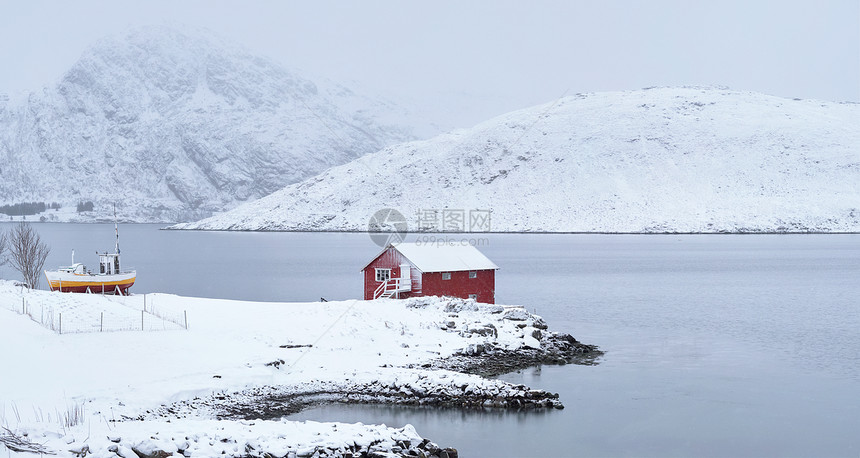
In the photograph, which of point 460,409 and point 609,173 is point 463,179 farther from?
point 460,409

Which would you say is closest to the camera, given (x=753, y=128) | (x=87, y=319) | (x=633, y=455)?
(x=633, y=455)

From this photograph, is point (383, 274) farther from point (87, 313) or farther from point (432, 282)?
point (87, 313)

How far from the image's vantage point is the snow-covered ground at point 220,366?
720 inches

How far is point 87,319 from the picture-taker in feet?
103

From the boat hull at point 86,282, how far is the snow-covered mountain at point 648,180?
12457cm

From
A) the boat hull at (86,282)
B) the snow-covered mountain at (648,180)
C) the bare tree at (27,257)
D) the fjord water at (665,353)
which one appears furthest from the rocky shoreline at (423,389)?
A: the snow-covered mountain at (648,180)

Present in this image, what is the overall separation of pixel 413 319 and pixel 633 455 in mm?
17139

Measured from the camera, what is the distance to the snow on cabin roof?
4556cm

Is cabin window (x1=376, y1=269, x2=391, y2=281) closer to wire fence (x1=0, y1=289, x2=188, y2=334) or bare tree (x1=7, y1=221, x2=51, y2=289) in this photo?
wire fence (x1=0, y1=289, x2=188, y2=334)

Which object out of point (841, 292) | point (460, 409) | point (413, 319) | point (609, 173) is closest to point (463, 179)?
point (609, 173)

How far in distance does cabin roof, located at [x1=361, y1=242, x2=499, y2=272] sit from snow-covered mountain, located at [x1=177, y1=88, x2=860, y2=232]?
119 meters

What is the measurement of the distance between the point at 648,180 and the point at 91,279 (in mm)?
147004

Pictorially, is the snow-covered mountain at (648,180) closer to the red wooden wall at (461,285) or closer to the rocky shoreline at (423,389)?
the red wooden wall at (461,285)

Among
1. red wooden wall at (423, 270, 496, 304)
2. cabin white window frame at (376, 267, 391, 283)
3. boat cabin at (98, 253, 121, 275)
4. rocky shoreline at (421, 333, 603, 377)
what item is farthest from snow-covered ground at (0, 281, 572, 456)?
boat cabin at (98, 253, 121, 275)
